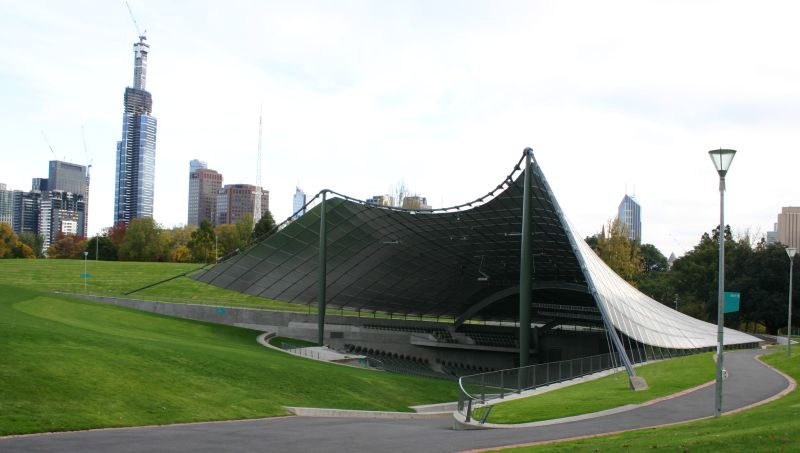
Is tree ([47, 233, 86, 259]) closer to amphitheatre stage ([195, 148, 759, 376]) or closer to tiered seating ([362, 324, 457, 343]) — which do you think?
amphitheatre stage ([195, 148, 759, 376])

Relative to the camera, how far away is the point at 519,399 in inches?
1093

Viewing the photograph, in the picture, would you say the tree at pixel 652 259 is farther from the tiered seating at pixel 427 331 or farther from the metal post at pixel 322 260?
the metal post at pixel 322 260

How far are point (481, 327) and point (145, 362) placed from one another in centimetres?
5401

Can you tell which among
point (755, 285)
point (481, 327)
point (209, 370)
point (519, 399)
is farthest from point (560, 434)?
point (755, 285)

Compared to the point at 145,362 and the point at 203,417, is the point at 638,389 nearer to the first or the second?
the point at 203,417

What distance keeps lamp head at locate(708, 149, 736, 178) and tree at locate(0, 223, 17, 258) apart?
442ft

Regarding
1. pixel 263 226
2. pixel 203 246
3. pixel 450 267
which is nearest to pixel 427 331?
pixel 450 267

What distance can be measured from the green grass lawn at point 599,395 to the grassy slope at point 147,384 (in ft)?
22.5

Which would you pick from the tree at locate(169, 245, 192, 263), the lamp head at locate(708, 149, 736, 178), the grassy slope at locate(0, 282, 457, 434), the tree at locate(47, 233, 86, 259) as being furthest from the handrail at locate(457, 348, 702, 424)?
the tree at locate(47, 233, 86, 259)

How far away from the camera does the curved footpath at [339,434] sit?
16.1 meters

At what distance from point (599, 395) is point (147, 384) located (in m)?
16.3

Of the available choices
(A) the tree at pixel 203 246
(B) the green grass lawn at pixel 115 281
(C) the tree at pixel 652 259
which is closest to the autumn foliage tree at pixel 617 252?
(B) the green grass lawn at pixel 115 281

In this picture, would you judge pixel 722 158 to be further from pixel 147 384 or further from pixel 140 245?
pixel 140 245

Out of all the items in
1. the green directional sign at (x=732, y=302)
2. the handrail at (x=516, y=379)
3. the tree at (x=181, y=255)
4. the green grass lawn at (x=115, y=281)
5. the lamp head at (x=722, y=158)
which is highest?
the lamp head at (x=722, y=158)
